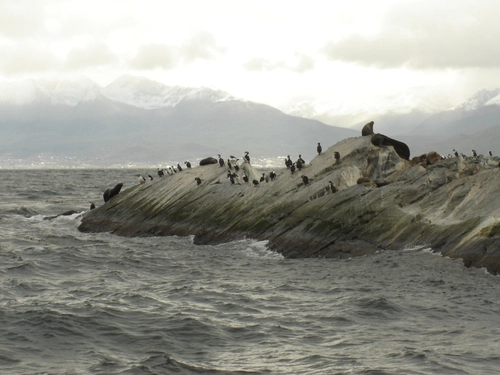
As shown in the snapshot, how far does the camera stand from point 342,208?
33.5 m

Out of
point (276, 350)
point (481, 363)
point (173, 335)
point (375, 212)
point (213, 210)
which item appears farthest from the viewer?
point (213, 210)

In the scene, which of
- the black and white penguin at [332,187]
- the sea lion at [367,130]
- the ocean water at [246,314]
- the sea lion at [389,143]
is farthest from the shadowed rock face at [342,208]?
the sea lion at [367,130]

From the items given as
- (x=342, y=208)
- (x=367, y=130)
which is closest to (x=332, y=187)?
(x=342, y=208)

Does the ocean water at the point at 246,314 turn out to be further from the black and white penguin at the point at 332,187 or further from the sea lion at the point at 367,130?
the sea lion at the point at 367,130

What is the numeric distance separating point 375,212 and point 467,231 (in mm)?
5142

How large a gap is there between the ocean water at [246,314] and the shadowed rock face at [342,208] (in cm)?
114

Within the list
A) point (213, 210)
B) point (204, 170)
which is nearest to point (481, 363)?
point (213, 210)

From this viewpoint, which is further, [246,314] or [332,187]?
[332,187]

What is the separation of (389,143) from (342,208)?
33.9 ft

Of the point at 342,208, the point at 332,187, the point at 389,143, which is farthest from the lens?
the point at 389,143

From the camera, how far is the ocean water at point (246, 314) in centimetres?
1772

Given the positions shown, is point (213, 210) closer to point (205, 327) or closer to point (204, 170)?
point (204, 170)

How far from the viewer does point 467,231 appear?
28344 mm

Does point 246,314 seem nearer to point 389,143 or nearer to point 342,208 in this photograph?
point 342,208
